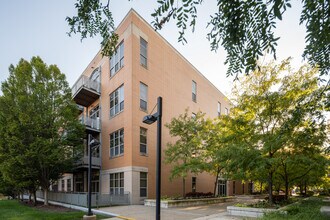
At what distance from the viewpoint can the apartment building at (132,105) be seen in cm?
2100

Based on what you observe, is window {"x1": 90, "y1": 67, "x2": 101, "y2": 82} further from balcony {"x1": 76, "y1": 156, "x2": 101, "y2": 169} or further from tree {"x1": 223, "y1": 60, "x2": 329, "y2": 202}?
tree {"x1": 223, "y1": 60, "x2": 329, "y2": 202}

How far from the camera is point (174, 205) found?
58.6ft

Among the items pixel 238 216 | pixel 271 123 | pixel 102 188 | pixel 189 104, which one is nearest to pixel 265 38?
pixel 238 216

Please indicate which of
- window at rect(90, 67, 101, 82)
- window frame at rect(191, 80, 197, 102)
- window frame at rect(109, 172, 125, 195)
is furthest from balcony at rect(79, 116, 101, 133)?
window frame at rect(191, 80, 197, 102)

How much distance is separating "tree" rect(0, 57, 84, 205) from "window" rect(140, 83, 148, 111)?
560cm

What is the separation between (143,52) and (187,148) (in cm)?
957

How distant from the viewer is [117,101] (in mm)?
23406

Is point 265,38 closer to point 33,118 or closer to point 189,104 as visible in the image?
point 33,118

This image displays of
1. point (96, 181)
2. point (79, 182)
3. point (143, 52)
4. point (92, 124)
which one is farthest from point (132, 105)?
point (79, 182)

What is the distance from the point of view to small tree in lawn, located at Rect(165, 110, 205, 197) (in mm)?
19991

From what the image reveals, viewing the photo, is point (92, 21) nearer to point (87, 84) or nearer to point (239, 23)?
point (239, 23)

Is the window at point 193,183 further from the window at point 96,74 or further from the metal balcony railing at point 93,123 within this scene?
the window at point 96,74

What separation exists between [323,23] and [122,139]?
19.9 metres

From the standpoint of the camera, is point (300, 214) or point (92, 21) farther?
point (300, 214)
